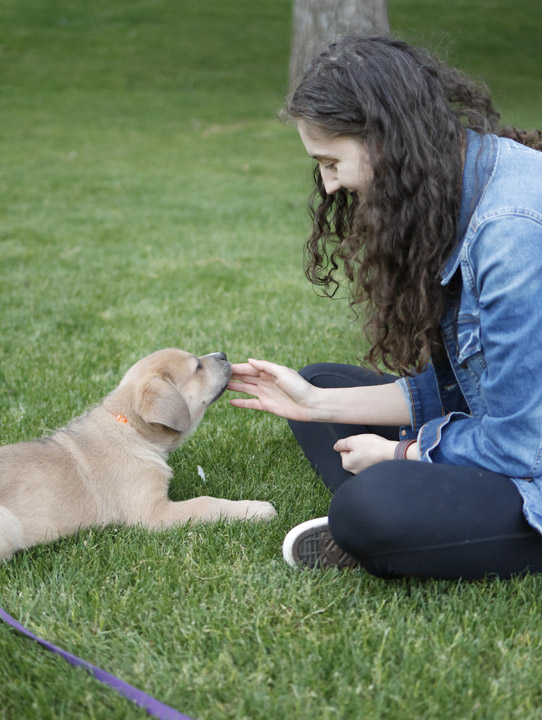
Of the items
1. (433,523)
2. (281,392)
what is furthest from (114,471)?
(433,523)

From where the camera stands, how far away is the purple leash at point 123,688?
2104mm

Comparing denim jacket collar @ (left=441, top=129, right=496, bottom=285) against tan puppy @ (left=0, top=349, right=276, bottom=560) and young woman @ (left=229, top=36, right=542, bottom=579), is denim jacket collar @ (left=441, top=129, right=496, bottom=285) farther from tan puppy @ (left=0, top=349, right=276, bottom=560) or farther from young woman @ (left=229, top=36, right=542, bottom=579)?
tan puppy @ (left=0, top=349, right=276, bottom=560)

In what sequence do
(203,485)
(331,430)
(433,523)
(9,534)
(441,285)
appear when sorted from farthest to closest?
(203,485) < (331,430) < (9,534) < (441,285) < (433,523)

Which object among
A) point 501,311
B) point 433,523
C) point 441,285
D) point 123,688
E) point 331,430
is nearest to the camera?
point 123,688

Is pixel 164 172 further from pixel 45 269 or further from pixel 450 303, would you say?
pixel 450 303

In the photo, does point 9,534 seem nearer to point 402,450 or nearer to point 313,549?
point 313,549

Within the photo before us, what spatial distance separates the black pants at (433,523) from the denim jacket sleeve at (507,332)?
12cm

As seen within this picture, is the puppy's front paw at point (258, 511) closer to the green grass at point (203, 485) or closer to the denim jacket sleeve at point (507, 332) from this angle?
the green grass at point (203, 485)

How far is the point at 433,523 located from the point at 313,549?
0.54 m

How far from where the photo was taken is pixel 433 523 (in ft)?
8.24

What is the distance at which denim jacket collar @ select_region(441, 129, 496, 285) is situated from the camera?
101 inches

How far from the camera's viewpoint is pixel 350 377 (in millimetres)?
3760

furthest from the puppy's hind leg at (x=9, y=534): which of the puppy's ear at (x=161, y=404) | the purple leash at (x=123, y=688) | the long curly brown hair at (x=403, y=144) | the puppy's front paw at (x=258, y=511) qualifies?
the long curly brown hair at (x=403, y=144)

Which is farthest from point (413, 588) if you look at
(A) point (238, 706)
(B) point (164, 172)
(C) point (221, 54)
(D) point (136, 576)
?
(C) point (221, 54)
